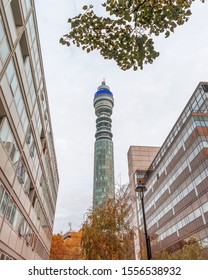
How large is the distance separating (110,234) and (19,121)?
36.8 feet

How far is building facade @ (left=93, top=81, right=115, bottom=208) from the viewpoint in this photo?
12462 cm

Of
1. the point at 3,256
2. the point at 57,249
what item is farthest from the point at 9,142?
A: the point at 57,249

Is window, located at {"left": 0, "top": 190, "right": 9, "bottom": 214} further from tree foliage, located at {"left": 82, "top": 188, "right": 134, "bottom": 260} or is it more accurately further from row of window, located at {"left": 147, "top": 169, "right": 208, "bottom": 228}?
row of window, located at {"left": 147, "top": 169, "right": 208, "bottom": 228}

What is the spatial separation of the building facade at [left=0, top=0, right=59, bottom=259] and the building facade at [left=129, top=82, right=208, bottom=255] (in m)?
22.3

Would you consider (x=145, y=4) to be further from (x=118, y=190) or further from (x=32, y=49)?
(x=118, y=190)

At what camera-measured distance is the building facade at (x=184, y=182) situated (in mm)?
31016

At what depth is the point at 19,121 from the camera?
50.3ft

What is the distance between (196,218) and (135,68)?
31684 mm

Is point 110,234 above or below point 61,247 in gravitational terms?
below

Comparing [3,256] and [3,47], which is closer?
[3,47]

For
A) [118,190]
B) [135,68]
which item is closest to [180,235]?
[118,190]

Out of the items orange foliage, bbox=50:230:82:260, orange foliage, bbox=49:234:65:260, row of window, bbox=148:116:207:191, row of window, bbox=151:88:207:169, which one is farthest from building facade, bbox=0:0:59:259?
orange foliage, bbox=49:234:65:260

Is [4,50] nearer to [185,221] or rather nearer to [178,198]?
[185,221]

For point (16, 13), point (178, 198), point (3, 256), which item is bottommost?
point (3, 256)
